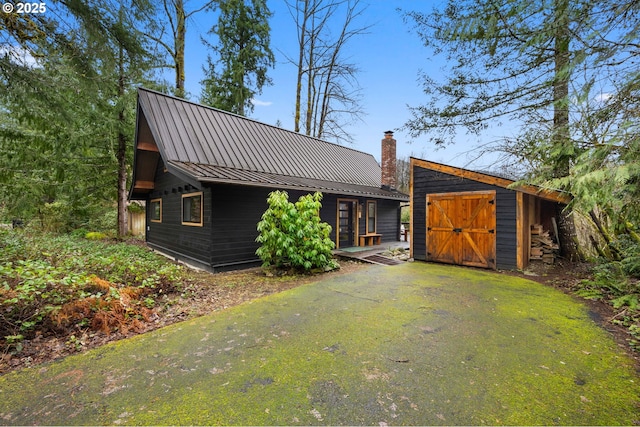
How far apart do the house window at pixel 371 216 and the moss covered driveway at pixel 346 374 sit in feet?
24.5

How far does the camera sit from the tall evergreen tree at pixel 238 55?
14203mm

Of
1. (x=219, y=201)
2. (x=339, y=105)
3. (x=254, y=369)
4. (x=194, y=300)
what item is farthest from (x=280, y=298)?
(x=339, y=105)

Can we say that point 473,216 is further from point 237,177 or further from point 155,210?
point 155,210

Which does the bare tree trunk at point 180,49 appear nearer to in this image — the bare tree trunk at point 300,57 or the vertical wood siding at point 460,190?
the bare tree trunk at point 300,57

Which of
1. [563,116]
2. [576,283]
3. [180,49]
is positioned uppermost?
[180,49]

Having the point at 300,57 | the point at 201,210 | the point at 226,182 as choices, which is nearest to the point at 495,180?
the point at 226,182

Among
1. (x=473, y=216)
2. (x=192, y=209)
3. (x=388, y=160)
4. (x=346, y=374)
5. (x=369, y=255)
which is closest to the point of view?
(x=346, y=374)

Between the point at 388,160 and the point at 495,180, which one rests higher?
the point at 388,160

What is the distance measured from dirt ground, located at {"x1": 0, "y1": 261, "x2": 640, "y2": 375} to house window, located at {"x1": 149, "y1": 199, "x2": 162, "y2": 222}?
16.4 ft

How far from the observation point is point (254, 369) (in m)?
2.59

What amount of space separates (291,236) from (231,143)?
4.19 meters

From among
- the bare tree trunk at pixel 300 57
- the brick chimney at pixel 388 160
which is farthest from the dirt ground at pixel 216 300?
the bare tree trunk at pixel 300 57

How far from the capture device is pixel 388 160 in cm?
1212

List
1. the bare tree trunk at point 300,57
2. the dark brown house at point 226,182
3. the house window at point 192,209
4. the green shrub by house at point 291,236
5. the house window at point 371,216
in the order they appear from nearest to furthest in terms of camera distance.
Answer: the green shrub by house at point 291,236 → the dark brown house at point 226,182 → the house window at point 192,209 → the house window at point 371,216 → the bare tree trunk at point 300,57
